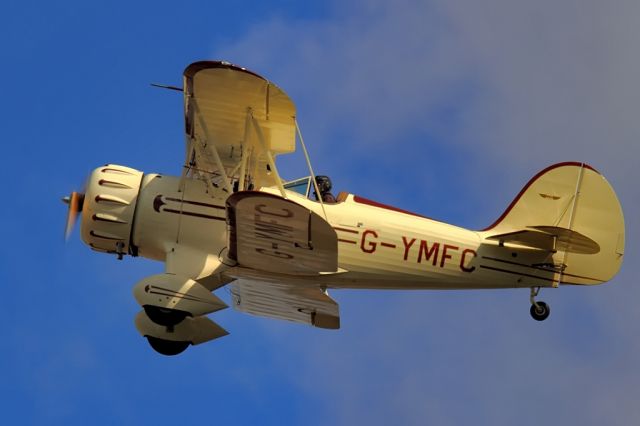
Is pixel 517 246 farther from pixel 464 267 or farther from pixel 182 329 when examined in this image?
pixel 182 329

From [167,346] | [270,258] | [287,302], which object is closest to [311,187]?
[270,258]

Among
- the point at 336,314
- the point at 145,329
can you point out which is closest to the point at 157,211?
the point at 145,329

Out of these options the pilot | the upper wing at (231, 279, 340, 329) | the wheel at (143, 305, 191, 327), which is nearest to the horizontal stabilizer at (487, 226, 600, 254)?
the pilot

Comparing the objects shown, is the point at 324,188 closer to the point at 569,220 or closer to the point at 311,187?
the point at 311,187

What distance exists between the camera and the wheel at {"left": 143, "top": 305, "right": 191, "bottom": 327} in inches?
428

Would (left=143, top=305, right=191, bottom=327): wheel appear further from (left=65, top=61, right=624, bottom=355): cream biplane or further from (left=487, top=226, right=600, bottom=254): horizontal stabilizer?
(left=487, top=226, right=600, bottom=254): horizontal stabilizer

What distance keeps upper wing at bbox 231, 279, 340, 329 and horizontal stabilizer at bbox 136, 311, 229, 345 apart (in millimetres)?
718

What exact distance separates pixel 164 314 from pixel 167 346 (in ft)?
2.11

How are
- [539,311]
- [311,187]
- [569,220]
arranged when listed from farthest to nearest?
[569,220]
[539,311]
[311,187]

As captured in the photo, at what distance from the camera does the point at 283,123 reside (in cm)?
1098

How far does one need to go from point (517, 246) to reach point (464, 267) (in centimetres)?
67

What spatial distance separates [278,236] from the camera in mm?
10234

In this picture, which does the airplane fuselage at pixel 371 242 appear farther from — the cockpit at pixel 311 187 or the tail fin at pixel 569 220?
the tail fin at pixel 569 220

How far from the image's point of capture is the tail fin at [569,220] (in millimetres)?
11469
